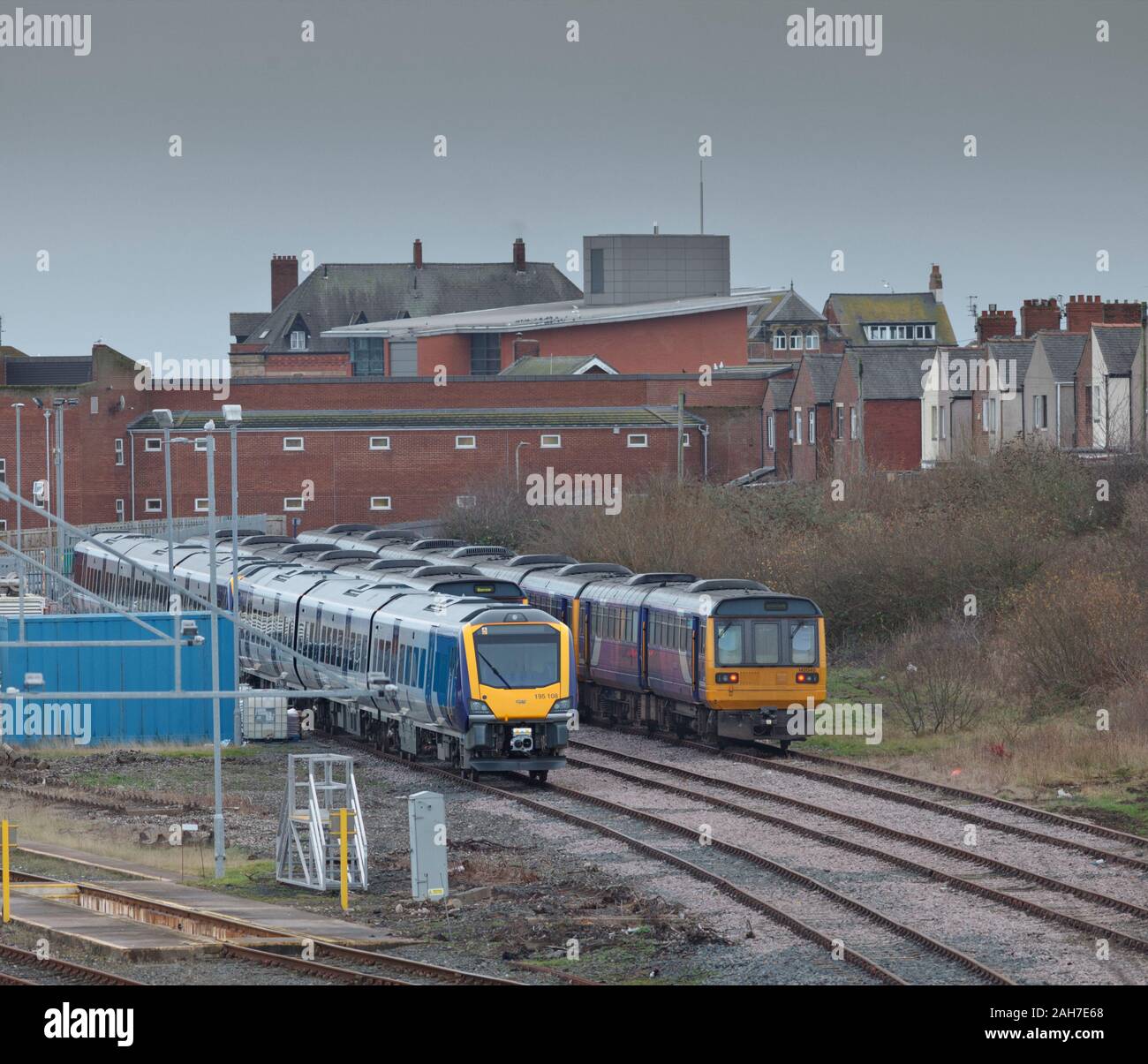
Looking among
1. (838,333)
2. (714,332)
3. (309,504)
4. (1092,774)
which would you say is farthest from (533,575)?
(838,333)

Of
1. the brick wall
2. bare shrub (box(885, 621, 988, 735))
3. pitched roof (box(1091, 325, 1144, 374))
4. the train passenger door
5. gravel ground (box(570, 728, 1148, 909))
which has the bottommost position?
gravel ground (box(570, 728, 1148, 909))

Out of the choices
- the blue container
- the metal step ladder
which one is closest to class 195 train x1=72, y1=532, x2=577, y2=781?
the metal step ladder

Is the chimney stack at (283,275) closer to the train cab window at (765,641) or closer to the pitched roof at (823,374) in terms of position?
the pitched roof at (823,374)

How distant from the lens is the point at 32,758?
33.7m

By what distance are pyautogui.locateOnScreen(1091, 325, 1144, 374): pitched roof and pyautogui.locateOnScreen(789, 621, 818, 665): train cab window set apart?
26456 millimetres

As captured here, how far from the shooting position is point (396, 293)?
11488 cm

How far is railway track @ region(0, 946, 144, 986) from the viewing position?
1684 cm

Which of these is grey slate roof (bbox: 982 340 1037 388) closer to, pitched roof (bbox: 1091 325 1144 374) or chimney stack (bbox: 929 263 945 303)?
pitched roof (bbox: 1091 325 1144 374)

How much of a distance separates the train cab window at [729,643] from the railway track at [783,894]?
166 inches

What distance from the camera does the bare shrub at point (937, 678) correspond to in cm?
3356

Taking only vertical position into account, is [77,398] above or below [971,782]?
above

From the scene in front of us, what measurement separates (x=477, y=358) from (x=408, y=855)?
72.7 meters

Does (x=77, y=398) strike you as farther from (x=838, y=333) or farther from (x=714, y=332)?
(x=838, y=333)
